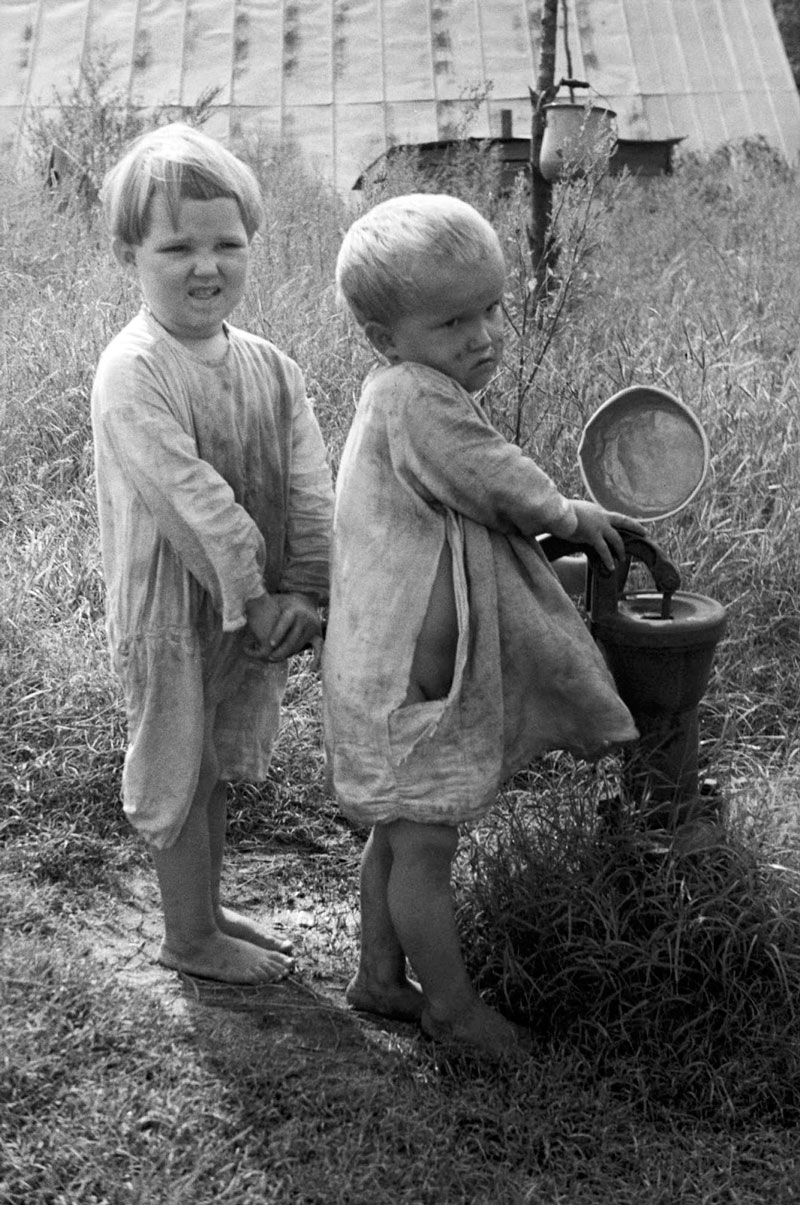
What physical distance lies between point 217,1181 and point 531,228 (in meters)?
4.02

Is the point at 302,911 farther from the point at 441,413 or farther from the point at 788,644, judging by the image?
the point at 788,644

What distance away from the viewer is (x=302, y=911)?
3193 mm

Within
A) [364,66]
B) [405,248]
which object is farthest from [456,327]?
[364,66]

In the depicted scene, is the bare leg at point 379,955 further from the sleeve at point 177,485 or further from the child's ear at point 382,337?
the child's ear at point 382,337

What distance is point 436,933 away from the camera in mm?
2482

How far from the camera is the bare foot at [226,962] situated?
280 centimetres

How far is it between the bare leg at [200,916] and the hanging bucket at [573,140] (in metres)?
2.10

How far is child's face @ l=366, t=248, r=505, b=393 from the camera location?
2.27 m

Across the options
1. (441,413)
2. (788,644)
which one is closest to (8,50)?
(788,644)

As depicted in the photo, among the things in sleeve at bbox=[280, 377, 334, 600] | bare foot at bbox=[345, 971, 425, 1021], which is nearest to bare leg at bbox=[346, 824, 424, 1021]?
bare foot at bbox=[345, 971, 425, 1021]

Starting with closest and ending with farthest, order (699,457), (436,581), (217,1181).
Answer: (217,1181), (436,581), (699,457)

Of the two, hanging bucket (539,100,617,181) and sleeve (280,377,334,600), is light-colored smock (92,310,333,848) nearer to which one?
sleeve (280,377,334,600)

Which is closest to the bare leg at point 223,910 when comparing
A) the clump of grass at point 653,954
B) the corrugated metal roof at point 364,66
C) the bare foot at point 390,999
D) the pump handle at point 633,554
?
the bare foot at point 390,999

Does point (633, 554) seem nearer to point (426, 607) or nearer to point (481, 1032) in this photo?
point (426, 607)
